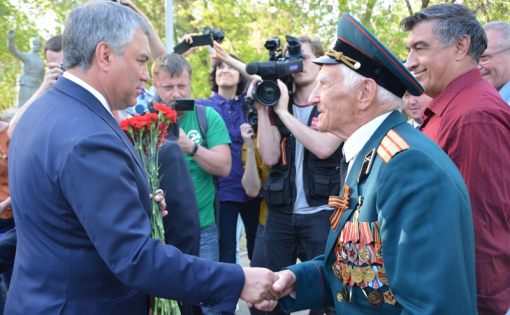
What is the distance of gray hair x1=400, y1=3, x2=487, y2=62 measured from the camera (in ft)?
9.94

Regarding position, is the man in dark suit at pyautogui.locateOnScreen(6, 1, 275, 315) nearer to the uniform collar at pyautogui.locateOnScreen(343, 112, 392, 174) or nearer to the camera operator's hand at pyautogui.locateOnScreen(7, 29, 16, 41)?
the uniform collar at pyautogui.locateOnScreen(343, 112, 392, 174)

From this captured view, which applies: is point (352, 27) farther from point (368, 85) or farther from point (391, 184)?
point (391, 184)

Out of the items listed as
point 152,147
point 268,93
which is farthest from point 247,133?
point 152,147

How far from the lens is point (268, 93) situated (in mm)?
4520

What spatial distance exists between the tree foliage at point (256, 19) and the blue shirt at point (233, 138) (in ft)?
17.0

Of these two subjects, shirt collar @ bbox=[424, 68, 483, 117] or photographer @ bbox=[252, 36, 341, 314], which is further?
photographer @ bbox=[252, 36, 341, 314]

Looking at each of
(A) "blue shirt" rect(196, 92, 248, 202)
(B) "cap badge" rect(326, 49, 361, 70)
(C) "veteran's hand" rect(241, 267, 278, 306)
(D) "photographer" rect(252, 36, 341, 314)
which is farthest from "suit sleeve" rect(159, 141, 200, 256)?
(A) "blue shirt" rect(196, 92, 248, 202)

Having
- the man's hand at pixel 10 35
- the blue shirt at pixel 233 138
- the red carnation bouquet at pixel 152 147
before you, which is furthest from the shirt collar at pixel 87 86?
the man's hand at pixel 10 35

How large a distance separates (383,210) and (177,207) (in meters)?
1.56

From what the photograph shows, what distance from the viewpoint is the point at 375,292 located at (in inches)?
83.7

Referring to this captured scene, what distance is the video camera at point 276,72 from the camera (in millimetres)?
4508

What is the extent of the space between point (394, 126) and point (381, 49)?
11.4 inches

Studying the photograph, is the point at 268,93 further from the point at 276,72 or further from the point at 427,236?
the point at 427,236

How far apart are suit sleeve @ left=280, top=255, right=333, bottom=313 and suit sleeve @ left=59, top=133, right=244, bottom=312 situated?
1.57 feet
